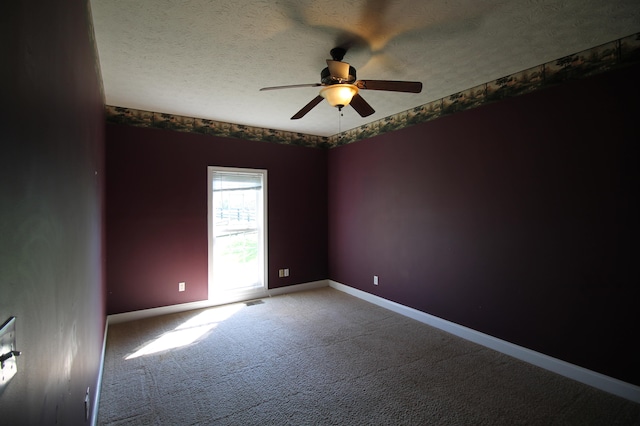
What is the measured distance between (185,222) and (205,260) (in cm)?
63

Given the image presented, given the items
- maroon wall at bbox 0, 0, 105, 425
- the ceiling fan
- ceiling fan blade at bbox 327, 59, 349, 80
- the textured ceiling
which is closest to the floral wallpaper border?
the textured ceiling

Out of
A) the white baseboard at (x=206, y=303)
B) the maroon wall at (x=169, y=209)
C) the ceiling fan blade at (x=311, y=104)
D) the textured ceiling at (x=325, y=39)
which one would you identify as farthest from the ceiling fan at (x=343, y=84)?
the white baseboard at (x=206, y=303)

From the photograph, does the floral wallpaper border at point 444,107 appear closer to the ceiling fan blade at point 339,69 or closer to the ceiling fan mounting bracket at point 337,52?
the ceiling fan mounting bracket at point 337,52

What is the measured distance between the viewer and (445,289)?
3752 millimetres

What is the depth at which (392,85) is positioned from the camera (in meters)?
2.41

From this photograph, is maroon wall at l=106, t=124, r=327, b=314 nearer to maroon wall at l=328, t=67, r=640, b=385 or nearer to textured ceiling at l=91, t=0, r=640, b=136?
textured ceiling at l=91, t=0, r=640, b=136

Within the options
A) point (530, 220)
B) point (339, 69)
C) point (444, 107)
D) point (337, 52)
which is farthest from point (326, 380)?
point (444, 107)

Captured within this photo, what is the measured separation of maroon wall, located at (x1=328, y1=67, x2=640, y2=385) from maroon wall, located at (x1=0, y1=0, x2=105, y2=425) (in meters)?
3.50

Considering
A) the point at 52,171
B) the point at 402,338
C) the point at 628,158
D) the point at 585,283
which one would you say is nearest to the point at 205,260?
the point at 402,338

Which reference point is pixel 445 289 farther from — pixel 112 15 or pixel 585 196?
pixel 112 15

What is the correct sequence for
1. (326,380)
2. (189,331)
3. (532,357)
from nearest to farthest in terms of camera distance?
(326,380)
(532,357)
(189,331)

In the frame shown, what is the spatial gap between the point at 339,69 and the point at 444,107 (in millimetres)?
1970

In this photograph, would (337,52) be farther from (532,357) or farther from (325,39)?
(532,357)

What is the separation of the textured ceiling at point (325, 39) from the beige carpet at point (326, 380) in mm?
2782
